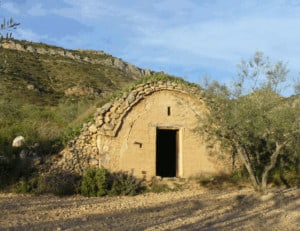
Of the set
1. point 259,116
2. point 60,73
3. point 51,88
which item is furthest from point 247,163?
point 60,73

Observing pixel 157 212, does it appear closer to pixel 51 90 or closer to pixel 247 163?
pixel 247 163

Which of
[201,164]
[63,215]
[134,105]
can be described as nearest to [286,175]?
[201,164]

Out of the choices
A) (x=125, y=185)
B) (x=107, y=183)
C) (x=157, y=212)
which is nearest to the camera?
(x=157, y=212)

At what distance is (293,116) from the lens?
11.2 metres

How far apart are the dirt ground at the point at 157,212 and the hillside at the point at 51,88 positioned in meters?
3.51

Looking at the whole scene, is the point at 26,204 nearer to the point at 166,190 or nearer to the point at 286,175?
the point at 166,190

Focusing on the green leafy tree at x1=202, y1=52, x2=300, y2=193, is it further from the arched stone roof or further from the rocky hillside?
the rocky hillside

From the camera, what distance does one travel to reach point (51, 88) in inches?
1464

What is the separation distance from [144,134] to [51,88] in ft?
83.0

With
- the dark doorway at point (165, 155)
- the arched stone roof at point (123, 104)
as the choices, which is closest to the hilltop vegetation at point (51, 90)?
the arched stone roof at point (123, 104)

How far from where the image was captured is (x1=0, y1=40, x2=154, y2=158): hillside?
587 inches

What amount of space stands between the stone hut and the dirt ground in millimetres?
1467

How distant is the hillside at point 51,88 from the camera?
49.0 feet

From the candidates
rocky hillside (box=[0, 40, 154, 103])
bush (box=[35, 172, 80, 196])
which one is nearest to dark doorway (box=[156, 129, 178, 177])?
bush (box=[35, 172, 80, 196])
